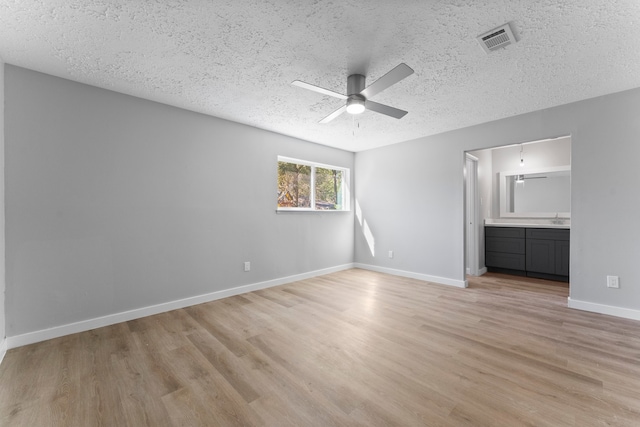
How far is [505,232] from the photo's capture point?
181 inches

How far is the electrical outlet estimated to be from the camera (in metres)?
2.70

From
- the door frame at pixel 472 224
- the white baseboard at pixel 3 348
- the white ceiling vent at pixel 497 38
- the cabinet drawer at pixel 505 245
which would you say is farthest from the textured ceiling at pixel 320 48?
the cabinet drawer at pixel 505 245

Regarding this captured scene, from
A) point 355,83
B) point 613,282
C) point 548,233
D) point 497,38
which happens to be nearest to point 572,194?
point 613,282

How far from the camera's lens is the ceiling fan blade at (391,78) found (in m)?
1.75

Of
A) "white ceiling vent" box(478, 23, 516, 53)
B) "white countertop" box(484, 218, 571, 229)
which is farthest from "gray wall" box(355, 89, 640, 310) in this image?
"white ceiling vent" box(478, 23, 516, 53)

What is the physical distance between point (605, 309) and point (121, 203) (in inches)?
203

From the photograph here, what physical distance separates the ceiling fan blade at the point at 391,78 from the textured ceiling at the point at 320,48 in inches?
9.3

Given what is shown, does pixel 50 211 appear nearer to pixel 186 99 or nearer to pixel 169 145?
pixel 169 145

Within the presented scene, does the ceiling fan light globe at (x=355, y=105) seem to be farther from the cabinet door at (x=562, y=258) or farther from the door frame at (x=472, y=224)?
the cabinet door at (x=562, y=258)

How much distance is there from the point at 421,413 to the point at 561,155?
522cm

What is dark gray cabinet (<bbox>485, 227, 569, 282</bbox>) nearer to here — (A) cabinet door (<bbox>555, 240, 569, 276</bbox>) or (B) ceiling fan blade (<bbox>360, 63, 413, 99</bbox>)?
(A) cabinet door (<bbox>555, 240, 569, 276</bbox>)

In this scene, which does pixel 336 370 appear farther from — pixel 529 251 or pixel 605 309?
pixel 529 251

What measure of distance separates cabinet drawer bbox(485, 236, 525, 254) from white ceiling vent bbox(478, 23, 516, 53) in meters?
3.71

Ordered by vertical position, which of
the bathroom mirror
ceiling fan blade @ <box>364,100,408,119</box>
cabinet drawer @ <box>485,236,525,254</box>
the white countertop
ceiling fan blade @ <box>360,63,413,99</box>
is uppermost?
ceiling fan blade @ <box>360,63,413,99</box>
